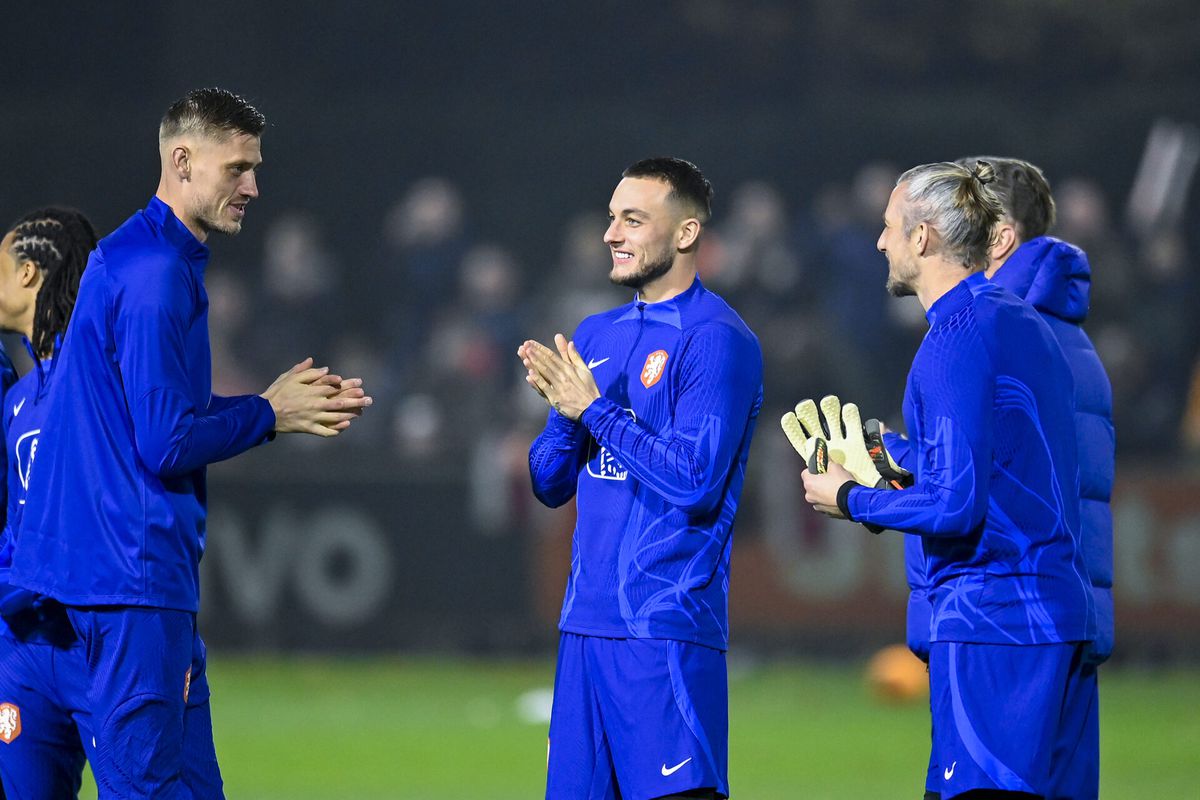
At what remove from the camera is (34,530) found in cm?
438

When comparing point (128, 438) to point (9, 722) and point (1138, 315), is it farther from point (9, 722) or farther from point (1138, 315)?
point (1138, 315)

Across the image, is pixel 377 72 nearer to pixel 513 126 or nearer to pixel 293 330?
pixel 513 126

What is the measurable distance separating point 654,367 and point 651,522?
421 millimetres

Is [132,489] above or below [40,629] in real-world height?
above

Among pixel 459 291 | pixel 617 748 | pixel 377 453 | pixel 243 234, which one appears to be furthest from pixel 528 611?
pixel 617 748

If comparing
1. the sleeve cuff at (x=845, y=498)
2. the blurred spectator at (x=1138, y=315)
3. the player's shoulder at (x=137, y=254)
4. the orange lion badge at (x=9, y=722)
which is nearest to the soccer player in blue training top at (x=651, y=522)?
the sleeve cuff at (x=845, y=498)

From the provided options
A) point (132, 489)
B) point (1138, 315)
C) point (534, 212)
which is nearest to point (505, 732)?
point (132, 489)

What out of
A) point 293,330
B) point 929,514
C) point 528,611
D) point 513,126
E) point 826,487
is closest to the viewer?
point 929,514

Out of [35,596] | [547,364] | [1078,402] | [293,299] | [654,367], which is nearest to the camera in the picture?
[35,596]

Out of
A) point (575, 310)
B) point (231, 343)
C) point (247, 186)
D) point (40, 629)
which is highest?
point (575, 310)

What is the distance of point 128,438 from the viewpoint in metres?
4.31

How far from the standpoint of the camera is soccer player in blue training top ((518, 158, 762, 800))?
4.52 meters

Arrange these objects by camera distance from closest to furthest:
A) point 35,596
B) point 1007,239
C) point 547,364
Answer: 1. point 35,596
2. point 547,364
3. point 1007,239

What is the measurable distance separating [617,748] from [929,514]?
104 cm
